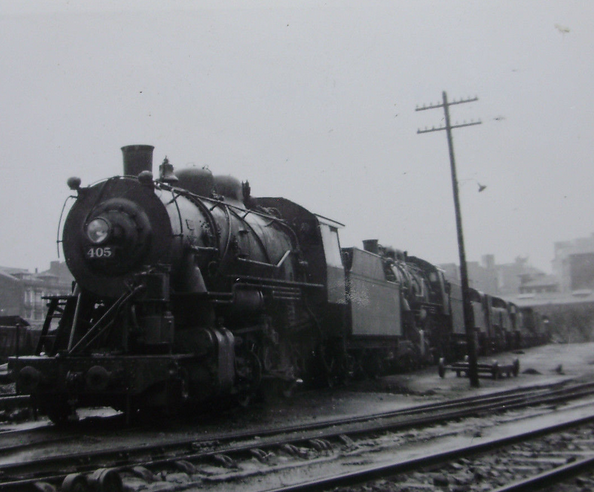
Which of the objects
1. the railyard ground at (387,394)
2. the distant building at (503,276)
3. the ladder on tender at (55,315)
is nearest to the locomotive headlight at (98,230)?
the ladder on tender at (55,315)

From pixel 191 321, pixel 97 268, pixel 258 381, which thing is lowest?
pixel 258 381

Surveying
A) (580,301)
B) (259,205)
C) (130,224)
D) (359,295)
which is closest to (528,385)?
(359,295)

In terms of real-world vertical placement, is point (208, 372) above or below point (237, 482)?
above

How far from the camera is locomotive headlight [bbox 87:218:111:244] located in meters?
8.99

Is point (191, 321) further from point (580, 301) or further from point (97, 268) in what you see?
point (580, 301)

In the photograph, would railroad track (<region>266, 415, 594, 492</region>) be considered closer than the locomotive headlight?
Yes

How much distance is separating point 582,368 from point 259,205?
46.0ft

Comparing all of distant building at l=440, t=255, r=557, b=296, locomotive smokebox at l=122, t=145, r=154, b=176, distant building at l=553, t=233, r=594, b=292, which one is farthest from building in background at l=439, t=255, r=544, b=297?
locomotive smokebox at l=122, t=145, r=154, b=176

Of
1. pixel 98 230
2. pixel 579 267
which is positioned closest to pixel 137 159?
pixel 98 230

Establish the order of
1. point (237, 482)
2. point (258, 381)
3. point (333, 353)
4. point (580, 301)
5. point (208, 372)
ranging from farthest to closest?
point (580, 301)
point (333, 353)
point (258, 381)
point (208, 372)
point (237, 482)

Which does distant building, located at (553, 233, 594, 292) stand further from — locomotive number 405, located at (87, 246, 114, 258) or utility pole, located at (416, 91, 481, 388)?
locomotive number 405, located at (87, 246, 114, 258)

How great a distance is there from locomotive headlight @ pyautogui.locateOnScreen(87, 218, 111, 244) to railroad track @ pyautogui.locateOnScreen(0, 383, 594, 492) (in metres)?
2.71

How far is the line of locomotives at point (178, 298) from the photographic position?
851cm

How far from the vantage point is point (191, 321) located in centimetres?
943
